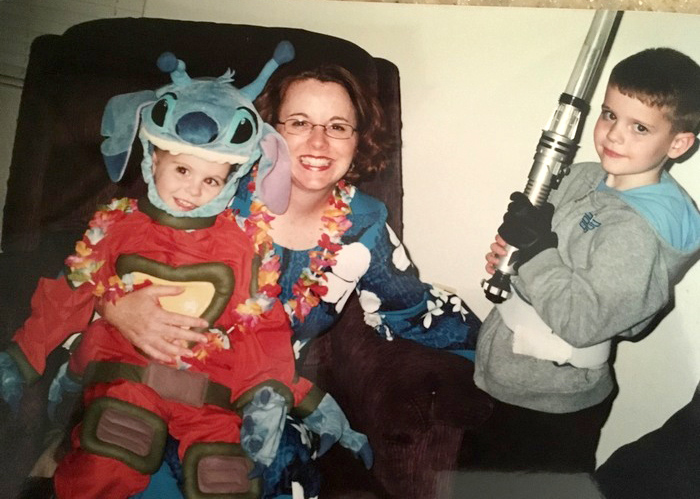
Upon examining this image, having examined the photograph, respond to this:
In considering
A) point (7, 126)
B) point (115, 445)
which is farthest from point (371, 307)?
point (7, 126)

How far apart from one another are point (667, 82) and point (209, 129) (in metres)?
0.66

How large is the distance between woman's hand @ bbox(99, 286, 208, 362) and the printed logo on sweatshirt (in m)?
0.57

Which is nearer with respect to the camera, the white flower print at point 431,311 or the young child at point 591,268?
the young child at point 591,268

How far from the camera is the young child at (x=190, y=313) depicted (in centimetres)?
89

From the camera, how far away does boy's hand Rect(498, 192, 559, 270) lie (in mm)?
886

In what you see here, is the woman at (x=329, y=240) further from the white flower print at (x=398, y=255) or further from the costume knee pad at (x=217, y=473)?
the costume knee pad at (x=217, y=473)

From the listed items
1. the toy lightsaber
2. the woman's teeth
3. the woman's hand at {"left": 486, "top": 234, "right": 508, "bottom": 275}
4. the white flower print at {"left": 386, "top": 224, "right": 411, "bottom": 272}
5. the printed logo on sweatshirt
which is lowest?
the white flower print at {"left": 386, "top": 224, "right": 411, "bottom": 272}

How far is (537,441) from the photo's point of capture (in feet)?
2.98

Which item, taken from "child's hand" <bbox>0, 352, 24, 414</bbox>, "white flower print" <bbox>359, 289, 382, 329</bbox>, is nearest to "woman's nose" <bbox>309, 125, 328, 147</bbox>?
"white flower print" <bbox>359, 289, 382, 329</bbox>

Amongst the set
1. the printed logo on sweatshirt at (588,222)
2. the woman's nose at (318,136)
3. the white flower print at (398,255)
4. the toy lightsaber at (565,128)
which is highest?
the toy lightsaber at (565,128)

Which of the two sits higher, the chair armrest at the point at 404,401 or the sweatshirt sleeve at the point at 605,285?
the sweatshirt sleeve at the point at 605,285

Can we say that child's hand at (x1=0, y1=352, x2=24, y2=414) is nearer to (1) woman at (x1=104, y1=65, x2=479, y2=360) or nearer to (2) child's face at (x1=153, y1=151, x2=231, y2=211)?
(1) woman at (x1=104, y1=65, x2=479, y2=360)

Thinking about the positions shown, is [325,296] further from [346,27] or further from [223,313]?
[346,27]

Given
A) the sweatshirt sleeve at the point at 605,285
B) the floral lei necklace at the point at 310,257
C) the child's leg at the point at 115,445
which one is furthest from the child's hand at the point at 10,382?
the sweatshirt sleeve at the point at 605,285
